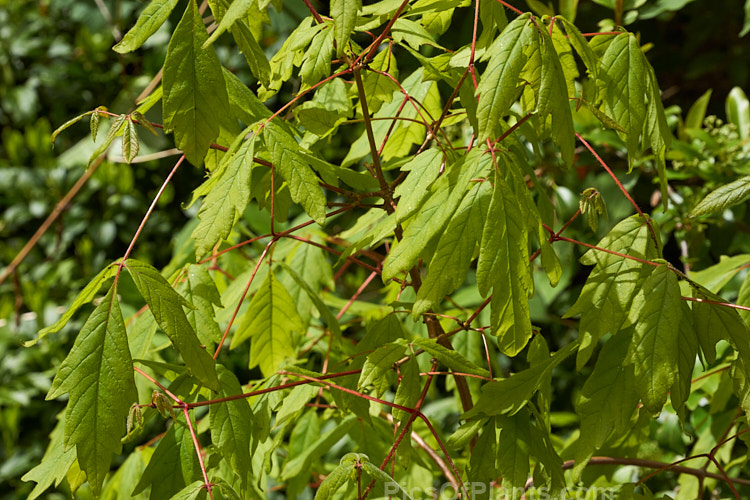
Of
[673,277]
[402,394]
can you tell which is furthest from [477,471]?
[673,277]

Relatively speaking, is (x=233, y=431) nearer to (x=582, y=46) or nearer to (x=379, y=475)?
(x=379, y=475)

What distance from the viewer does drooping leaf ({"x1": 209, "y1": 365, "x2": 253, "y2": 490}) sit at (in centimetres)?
72

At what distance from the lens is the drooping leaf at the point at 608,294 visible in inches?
28.3

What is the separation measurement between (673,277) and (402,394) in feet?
0.92

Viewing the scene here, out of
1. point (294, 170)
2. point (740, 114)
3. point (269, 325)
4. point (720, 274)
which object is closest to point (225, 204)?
point (294, 170)

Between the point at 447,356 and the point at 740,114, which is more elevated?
A: the point at 447,356

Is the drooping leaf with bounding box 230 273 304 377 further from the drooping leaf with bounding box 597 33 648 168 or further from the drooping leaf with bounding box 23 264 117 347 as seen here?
the drooping leaf with bounding box 597 33 648 168

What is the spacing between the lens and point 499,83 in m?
0.64

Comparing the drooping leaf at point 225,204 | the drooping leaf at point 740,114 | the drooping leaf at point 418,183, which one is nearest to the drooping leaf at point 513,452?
the drooping leaf at point 418,183

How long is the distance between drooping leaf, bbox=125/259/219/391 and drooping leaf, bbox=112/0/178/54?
0.68 ft

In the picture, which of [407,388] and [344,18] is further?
[407,388]

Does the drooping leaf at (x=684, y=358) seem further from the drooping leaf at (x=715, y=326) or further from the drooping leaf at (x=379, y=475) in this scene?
the drooping leaf at (x=379, y=475)

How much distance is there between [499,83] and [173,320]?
1.17 ft

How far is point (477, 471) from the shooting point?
771mm
